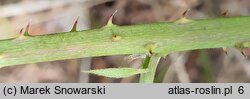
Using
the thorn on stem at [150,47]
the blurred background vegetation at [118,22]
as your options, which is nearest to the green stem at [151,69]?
the thorn on stem at [150,47]

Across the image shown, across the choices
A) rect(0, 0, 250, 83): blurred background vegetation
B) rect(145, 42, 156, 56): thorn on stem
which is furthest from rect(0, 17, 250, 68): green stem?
rect(0, 0, 250, 83): blurred background vegetation

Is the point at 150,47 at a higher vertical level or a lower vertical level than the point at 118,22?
lower

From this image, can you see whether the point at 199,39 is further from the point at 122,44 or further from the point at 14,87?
the point at 14,87

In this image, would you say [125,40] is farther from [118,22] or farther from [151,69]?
[118,22]

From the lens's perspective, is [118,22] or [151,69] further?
[118,22]

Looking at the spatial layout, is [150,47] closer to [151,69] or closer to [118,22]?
[151,69]

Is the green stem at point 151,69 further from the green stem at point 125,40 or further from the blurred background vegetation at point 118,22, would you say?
the blurred background vegetation at point 118,22

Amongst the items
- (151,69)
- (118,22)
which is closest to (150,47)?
(151,69)
